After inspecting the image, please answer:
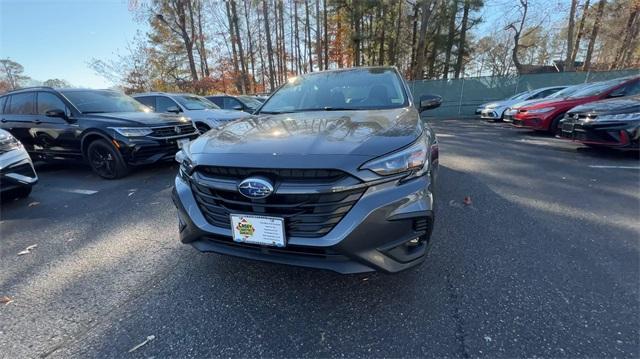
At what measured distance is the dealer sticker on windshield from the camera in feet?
5.18

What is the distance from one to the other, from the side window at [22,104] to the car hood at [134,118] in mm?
1382

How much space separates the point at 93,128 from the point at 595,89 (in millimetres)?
10082

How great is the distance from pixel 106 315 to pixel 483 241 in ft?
9.32

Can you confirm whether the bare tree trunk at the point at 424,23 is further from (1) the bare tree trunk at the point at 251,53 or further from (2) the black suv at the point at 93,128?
(2) the black suv at the point at 93,128

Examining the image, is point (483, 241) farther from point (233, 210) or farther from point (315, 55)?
point (315, 55)

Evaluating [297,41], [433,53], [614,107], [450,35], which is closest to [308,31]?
[297,41]

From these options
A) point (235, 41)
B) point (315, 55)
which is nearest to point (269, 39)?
point (235, 41)

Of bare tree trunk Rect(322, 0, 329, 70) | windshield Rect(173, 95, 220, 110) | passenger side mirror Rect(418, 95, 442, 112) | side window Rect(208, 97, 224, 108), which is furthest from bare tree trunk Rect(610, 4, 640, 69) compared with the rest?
windshield Rect(173, 95, 220, 110)

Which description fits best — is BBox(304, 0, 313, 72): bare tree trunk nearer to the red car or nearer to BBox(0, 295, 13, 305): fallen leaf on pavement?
the red car

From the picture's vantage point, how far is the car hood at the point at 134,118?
464 centimetres

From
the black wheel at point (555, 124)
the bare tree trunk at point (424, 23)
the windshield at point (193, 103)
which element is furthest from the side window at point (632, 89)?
A: the bare tree trunk at point (424, 23)

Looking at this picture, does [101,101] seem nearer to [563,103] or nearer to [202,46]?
[563,103]

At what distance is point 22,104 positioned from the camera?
538 cm

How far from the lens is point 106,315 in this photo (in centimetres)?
182
